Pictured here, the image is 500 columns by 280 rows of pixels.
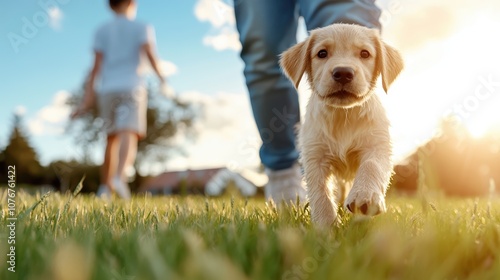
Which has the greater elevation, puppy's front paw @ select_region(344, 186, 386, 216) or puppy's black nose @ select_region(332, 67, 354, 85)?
puppy's black nose @ select_region(332, 67, 354, 85)

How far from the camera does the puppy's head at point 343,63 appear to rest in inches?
116

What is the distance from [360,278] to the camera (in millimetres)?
1227

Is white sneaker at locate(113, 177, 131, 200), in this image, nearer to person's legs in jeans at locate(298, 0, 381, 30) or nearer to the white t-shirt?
the white t-shirt

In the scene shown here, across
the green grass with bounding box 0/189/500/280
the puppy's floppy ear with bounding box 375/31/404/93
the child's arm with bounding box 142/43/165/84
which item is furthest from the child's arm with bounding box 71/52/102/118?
the green grass with bounding box 0/189/500/280

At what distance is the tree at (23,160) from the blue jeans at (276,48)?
38677mm

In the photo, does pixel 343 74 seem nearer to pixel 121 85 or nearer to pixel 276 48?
pixel 276 48

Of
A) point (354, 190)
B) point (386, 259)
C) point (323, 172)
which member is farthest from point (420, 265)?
point (323, 172)

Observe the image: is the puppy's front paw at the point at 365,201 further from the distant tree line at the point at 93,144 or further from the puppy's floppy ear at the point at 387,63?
the distant tree line at the point at 93,144

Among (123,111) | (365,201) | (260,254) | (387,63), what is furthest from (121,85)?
(260,254)

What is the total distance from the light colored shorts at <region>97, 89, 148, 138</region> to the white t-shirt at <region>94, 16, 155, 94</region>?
0.11m

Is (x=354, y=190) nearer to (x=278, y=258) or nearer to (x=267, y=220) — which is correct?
(x=267, y=220)

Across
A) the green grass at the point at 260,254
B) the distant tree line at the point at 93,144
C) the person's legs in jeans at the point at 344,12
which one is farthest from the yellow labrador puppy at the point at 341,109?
the distant tree line at the point at 93,144

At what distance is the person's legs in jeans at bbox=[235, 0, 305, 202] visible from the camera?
4121 mm

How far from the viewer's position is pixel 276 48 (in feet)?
13.7
